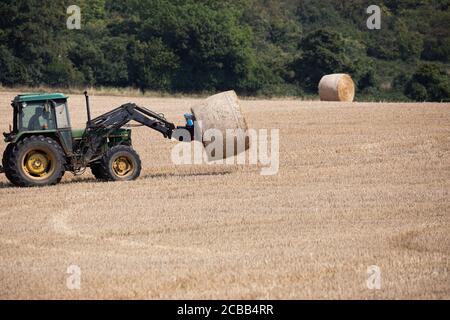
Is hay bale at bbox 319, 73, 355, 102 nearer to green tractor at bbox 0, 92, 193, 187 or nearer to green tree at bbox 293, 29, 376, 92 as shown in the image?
green tree at bbox 293, 29, 376, 92

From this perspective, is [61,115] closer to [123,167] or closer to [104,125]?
[104,125]

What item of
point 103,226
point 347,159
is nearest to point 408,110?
point 347,159

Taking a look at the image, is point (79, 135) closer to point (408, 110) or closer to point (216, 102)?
point (216, 102)

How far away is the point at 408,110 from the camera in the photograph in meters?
33.4

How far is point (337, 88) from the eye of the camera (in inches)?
1503

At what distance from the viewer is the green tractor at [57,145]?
57.8ft

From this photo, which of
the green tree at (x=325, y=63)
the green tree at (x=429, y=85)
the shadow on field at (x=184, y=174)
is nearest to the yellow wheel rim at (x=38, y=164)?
the shadow on field at (x=184, y=174)

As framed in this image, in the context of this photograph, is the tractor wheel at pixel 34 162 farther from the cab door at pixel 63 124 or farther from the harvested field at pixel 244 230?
the harvested field at pixel 244 230

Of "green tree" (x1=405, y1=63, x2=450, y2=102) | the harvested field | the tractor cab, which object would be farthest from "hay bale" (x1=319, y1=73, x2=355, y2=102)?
the tractor cab

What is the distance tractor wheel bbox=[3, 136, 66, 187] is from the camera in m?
17.5

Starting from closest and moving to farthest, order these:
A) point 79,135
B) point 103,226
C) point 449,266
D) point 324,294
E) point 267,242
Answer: point 324,294 < point 449,266 < point 267,242 < point 103,226 < point 79,135

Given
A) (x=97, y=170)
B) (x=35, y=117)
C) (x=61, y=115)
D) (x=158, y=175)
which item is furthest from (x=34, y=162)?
(x=158, y=175)

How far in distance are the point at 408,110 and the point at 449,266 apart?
74.3 ft

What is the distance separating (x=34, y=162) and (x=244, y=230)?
18.3ft
